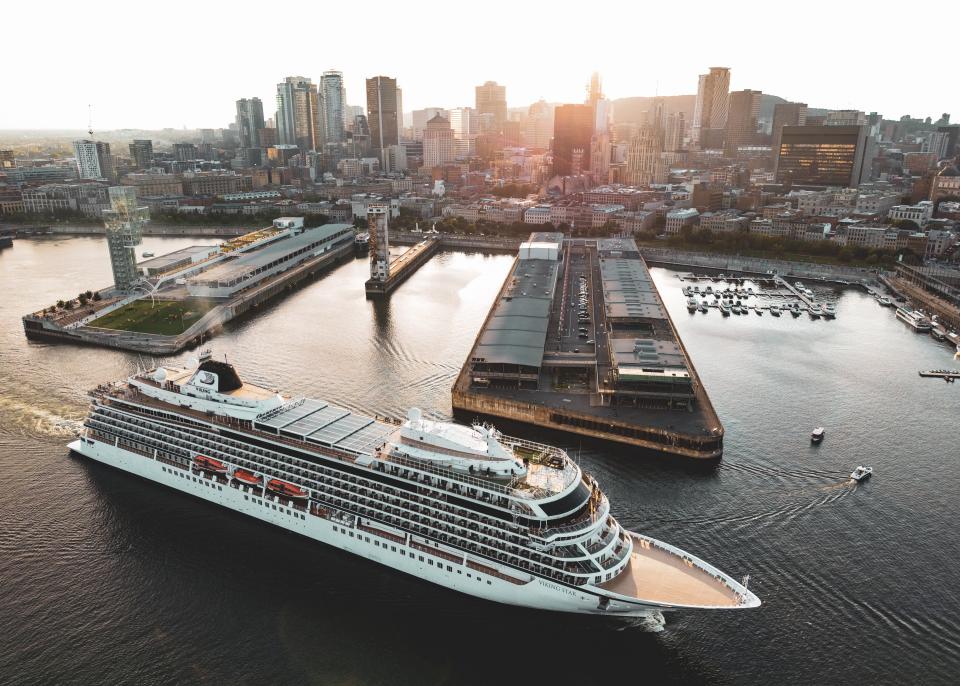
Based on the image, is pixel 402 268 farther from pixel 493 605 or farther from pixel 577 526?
pixel 577 526

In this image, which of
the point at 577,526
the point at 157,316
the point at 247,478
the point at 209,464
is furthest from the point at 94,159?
the point at 577,526

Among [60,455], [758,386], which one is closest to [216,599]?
[60,455]

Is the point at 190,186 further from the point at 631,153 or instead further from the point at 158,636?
the point at 158,636

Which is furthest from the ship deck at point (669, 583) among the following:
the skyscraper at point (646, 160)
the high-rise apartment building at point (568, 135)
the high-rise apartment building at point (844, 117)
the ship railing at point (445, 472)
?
the high-rise apartment building at point (844, 117)

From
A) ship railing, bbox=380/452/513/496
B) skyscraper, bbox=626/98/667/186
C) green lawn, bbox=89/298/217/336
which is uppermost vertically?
skyscraper, bbox=626/98/667/186

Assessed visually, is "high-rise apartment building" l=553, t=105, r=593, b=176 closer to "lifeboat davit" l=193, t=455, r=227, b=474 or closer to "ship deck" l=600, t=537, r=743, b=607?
"lifeboat davit" l=193, t=455, r=227, b=474

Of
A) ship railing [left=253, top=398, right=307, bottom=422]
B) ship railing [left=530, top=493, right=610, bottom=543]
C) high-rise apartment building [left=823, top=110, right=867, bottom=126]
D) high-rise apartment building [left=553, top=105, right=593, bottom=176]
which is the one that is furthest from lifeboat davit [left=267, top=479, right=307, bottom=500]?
high-rise apartment building [left=823, top=110, right=867, bottom=126]

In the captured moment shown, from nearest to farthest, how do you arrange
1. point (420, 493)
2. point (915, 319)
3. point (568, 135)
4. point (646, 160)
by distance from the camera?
point (420, 493)
point (915, 319)
point (646, 160)
point (568, 135)
